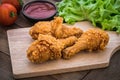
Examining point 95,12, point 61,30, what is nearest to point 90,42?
point 61,30

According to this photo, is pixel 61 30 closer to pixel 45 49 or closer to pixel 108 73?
pixel 45 49

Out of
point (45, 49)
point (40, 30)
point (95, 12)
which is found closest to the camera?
point (45, 49)

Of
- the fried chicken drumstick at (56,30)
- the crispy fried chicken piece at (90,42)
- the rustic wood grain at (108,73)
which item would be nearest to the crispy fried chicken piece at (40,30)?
the fried chicken drumstick at (56,30)

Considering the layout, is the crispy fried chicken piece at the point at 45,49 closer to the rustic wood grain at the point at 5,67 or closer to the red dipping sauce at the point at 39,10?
the rustic wood grain at the point at 5,67

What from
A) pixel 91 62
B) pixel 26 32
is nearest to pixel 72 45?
pixel 91 62

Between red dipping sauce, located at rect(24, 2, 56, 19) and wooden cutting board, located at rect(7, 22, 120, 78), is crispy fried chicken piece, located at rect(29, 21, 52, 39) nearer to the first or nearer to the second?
wooden cutting board, located at rect(7, 22, 120, 78)

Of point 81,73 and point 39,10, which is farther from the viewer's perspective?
point 39,10

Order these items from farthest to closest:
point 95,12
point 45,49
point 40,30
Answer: point 95,12, point 40,30, point 45,49
